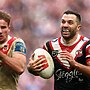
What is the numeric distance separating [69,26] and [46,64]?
534 mm

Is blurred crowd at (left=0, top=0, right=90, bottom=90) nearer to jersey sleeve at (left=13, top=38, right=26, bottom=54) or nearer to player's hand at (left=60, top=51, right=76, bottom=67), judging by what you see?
jersey sleeve at (left=13, top=38, right=26, bottom=54)

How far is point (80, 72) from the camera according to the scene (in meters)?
5.27

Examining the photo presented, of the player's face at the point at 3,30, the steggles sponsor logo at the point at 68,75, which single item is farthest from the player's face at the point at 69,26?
the player's face at the point at 3,30

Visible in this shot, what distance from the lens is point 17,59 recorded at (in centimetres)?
502

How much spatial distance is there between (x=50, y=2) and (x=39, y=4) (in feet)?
0.93

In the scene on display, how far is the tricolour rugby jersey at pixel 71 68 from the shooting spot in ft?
17.6

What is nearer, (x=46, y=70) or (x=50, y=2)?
(x=46, y=70)

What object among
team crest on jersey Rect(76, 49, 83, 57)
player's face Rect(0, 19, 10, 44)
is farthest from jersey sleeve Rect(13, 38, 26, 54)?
team crest on jersey Rect(76, 49, 83, 57)

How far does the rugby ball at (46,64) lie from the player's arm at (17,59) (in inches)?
9.6

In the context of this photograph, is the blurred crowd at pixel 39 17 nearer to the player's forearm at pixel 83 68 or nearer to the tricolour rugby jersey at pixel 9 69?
the tricolour rugby jersey at pixel 9 69

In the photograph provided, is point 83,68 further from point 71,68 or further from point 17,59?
point 17,59

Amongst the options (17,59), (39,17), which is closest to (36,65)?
(17,59)

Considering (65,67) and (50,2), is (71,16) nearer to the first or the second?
(65,67)

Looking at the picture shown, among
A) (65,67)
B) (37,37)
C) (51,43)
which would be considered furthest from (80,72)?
(37,37)
